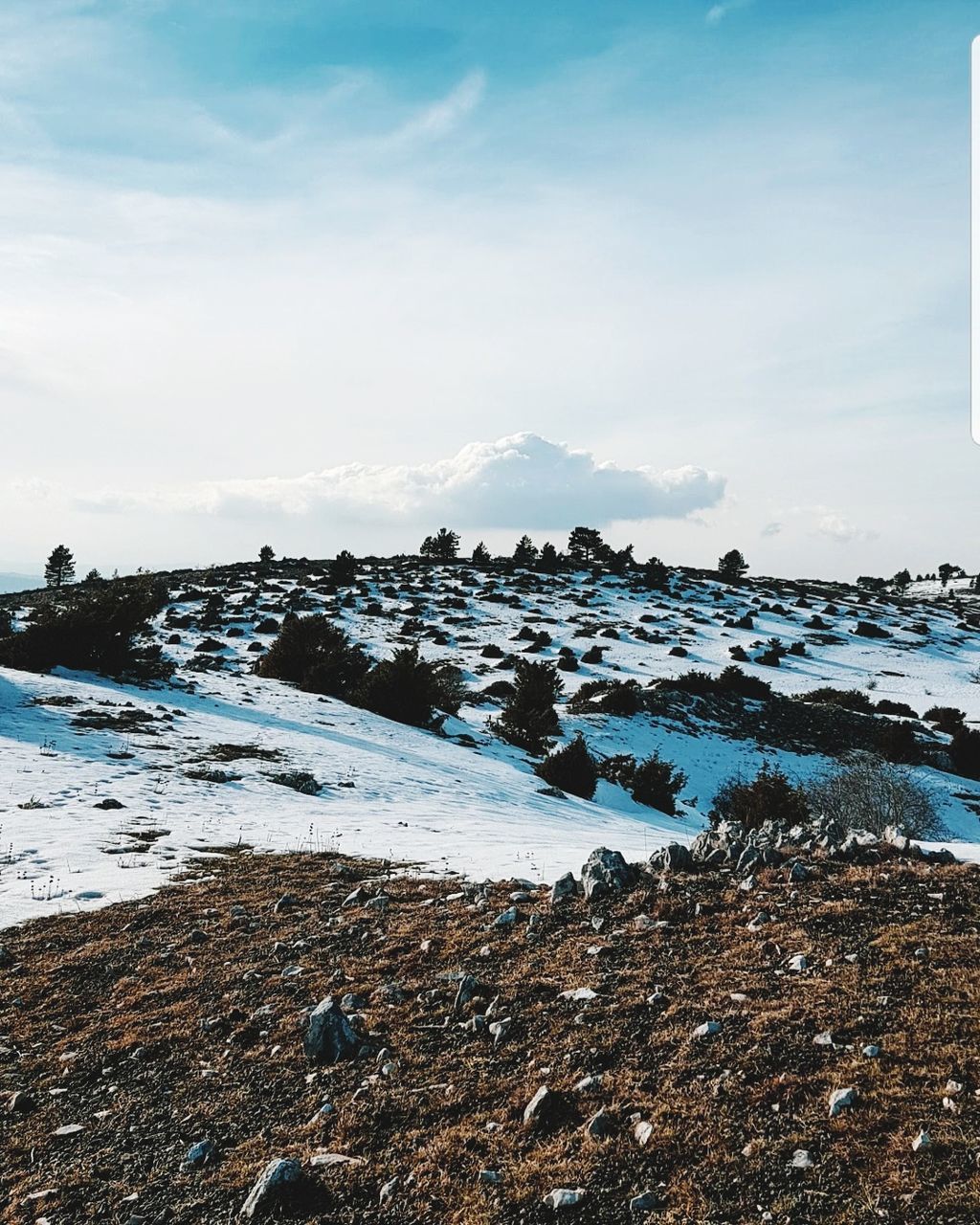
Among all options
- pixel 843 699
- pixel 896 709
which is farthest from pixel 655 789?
pixel 896 709

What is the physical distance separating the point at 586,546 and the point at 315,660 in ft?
187

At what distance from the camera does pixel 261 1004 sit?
5422 millimetres

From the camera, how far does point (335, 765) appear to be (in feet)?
54.2

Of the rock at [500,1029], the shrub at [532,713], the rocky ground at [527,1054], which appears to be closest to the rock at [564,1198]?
the rocky ground at [527,1054]

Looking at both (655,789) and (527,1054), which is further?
(655,789)

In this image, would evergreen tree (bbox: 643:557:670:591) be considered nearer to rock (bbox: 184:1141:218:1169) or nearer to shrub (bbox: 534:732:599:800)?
shrub (bbox: 534:732:599:800)

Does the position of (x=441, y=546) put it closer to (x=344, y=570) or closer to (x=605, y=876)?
(x=344, y=570)

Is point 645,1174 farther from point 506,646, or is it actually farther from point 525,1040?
point 506,646

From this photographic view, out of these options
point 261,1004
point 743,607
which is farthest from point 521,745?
point 743,607

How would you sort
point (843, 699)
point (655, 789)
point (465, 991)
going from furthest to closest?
point (843, 699) < point (655, 789) < point (465, 991)

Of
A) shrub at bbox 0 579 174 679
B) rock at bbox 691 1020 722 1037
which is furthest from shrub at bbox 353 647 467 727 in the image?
rock at bbox 691 1020 722 1037

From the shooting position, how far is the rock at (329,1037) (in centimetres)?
468

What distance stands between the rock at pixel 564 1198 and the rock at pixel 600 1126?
1.19 feet

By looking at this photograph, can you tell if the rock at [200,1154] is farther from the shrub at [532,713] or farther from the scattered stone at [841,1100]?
the shrub at [532,713]
